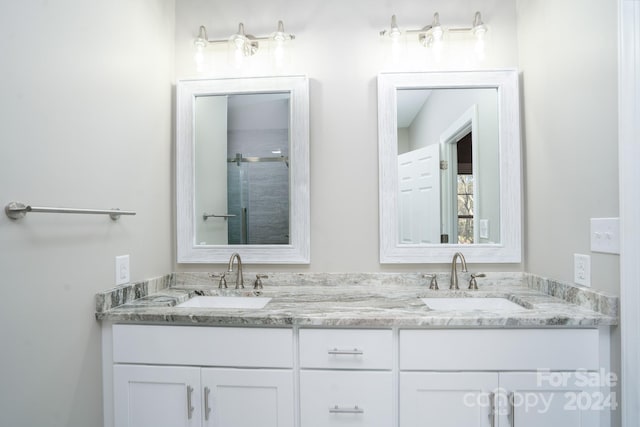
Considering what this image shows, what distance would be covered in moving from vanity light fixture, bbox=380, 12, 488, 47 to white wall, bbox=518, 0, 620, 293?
0.76 ft

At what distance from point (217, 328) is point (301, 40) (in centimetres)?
147

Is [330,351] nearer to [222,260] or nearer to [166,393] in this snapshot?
[166,393]

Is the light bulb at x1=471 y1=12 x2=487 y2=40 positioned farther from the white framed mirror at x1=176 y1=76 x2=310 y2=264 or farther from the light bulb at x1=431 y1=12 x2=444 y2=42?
the white framed mirror at x1=176 y1=76 x2=310 y2=264

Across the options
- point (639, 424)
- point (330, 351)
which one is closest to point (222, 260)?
point (330, 351)

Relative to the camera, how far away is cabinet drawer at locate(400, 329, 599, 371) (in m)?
1.25

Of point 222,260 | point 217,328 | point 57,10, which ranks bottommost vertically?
point 217,328

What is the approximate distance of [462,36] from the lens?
177 cm

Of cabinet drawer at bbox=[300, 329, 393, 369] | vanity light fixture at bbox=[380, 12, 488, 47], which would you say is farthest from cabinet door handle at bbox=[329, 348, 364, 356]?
vanity light fixture at bbox=[380, 12, 488, 47]

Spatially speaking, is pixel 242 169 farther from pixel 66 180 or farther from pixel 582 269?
pixel 582 269

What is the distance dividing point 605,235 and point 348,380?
1046 mm

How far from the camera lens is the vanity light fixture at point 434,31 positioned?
169 cm

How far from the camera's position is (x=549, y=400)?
1.25 meters

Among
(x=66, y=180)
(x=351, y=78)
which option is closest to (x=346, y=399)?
(x=66, y=180)

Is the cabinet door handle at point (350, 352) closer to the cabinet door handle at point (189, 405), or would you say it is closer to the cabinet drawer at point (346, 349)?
the cabinet drawer at point (346, 349)
